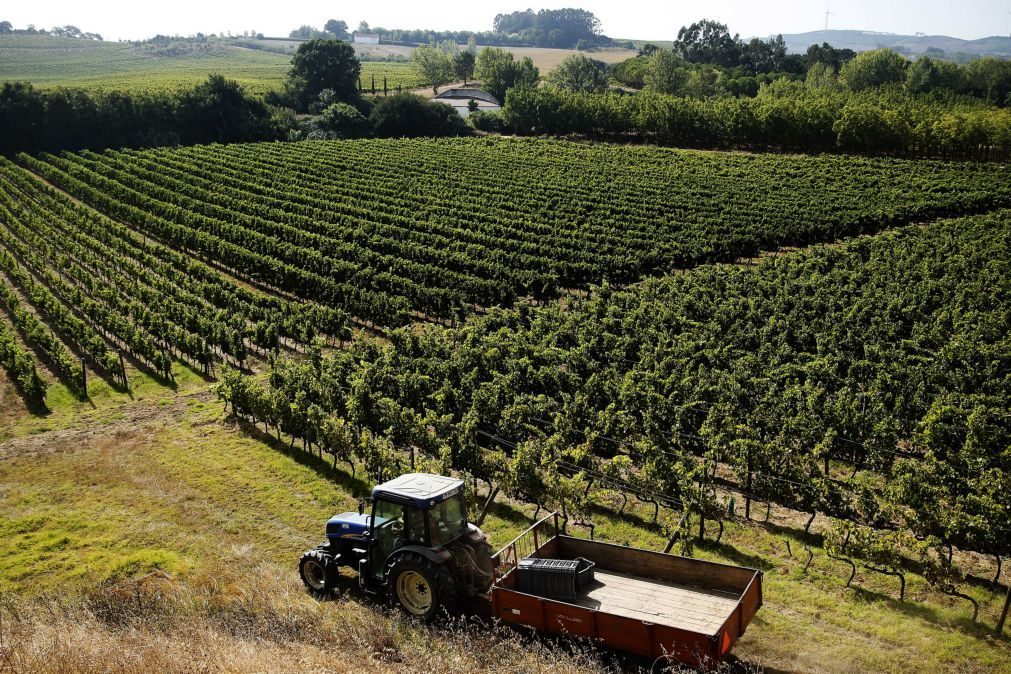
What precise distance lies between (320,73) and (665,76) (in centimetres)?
5390

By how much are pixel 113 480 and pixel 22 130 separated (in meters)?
78.6

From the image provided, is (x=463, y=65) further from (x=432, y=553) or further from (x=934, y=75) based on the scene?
(x=432, y=553)

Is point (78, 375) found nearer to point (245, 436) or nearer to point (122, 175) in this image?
point (245, 436)

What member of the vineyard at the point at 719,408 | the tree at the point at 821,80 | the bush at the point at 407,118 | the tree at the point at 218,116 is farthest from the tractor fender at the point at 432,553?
the tree at the point at 821,80

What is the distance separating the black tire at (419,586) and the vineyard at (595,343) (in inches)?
127

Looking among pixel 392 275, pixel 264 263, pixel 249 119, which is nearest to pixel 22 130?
pixel 249 119

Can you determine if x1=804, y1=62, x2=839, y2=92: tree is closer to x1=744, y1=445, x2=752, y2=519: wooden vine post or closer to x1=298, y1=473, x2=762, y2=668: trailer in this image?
x1=744, y1=445, x2=752, y2=519: wooden vine post

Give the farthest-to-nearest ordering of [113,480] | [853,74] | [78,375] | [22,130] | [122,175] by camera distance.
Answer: [853,74]
[22,130]
[122,175]
[78,375]
[113,480]

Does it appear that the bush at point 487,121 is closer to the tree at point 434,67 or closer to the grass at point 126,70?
the tree at point 434,67

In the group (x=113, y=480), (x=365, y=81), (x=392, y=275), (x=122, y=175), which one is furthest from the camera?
(x=365, y=81)

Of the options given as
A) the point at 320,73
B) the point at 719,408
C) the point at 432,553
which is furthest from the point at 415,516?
the point at 320,73

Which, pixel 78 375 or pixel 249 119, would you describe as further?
pixel 249 119

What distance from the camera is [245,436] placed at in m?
23.1

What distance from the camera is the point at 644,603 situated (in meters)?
12.3
